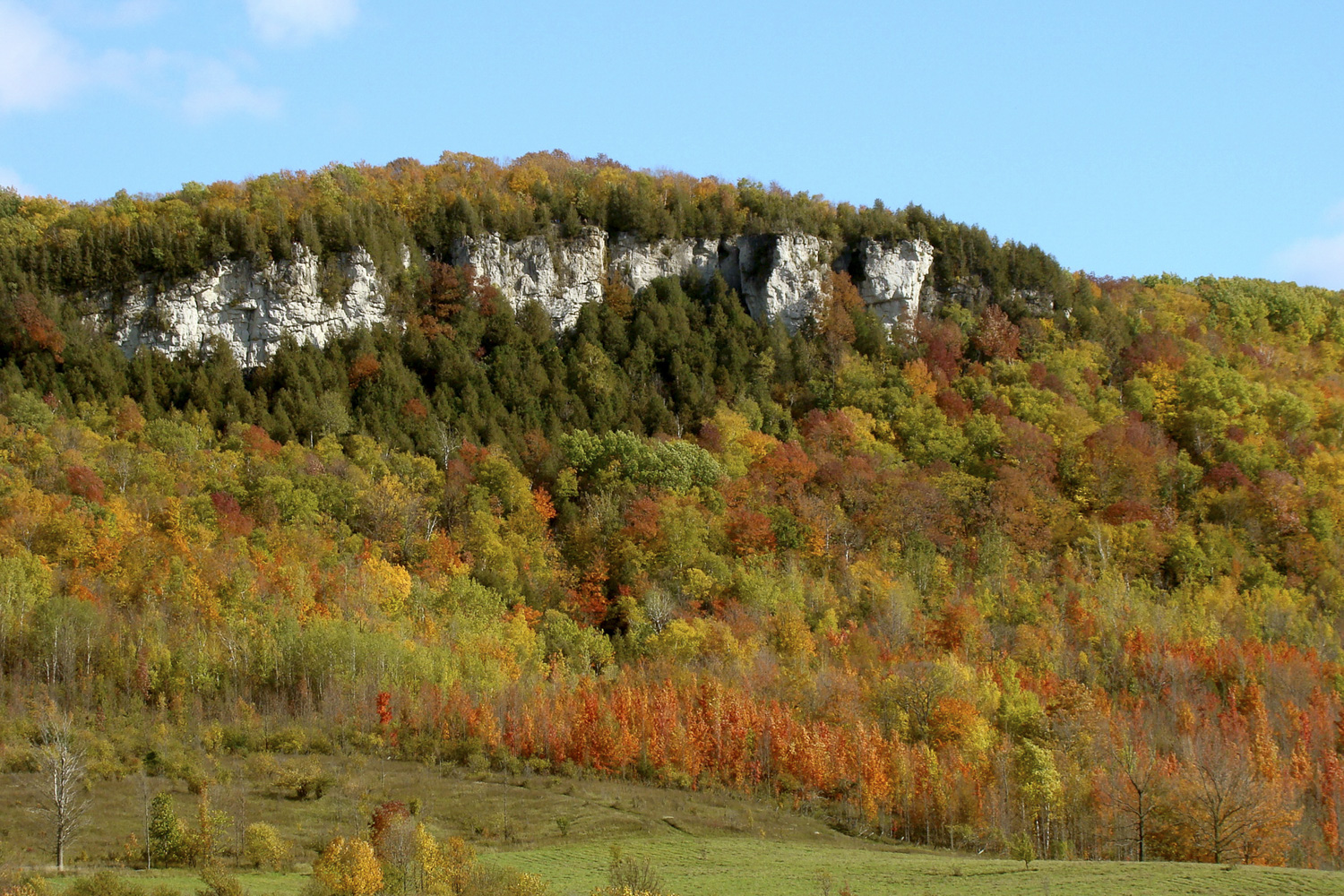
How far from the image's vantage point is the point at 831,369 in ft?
385

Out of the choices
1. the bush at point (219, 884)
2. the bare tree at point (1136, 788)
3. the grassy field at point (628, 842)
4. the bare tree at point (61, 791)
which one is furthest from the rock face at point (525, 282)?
the bush at point (219, 884)

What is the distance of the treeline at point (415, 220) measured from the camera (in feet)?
357

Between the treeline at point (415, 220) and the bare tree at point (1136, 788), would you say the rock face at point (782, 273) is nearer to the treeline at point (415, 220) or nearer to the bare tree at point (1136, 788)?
the treeline at point (415, 220)

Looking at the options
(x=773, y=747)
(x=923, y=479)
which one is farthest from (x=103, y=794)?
(x=923, y=479)

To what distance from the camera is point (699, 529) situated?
95.2 meters

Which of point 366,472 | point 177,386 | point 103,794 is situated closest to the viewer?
point 103,794

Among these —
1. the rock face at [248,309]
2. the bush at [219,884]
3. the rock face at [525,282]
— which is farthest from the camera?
the rock face at [525,282]

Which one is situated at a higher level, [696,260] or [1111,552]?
[696,260]

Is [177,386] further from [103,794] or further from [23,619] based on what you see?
[103,794]

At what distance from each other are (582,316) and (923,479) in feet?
111

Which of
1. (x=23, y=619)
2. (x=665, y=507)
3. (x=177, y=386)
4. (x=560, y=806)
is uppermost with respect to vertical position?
(x=177, y=386)

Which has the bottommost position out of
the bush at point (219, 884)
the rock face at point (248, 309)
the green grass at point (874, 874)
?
the green grass at point (874, 874)

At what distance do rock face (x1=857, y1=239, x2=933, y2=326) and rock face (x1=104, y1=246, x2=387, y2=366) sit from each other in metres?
42.8

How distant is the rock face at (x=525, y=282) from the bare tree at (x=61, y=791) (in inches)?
1982
